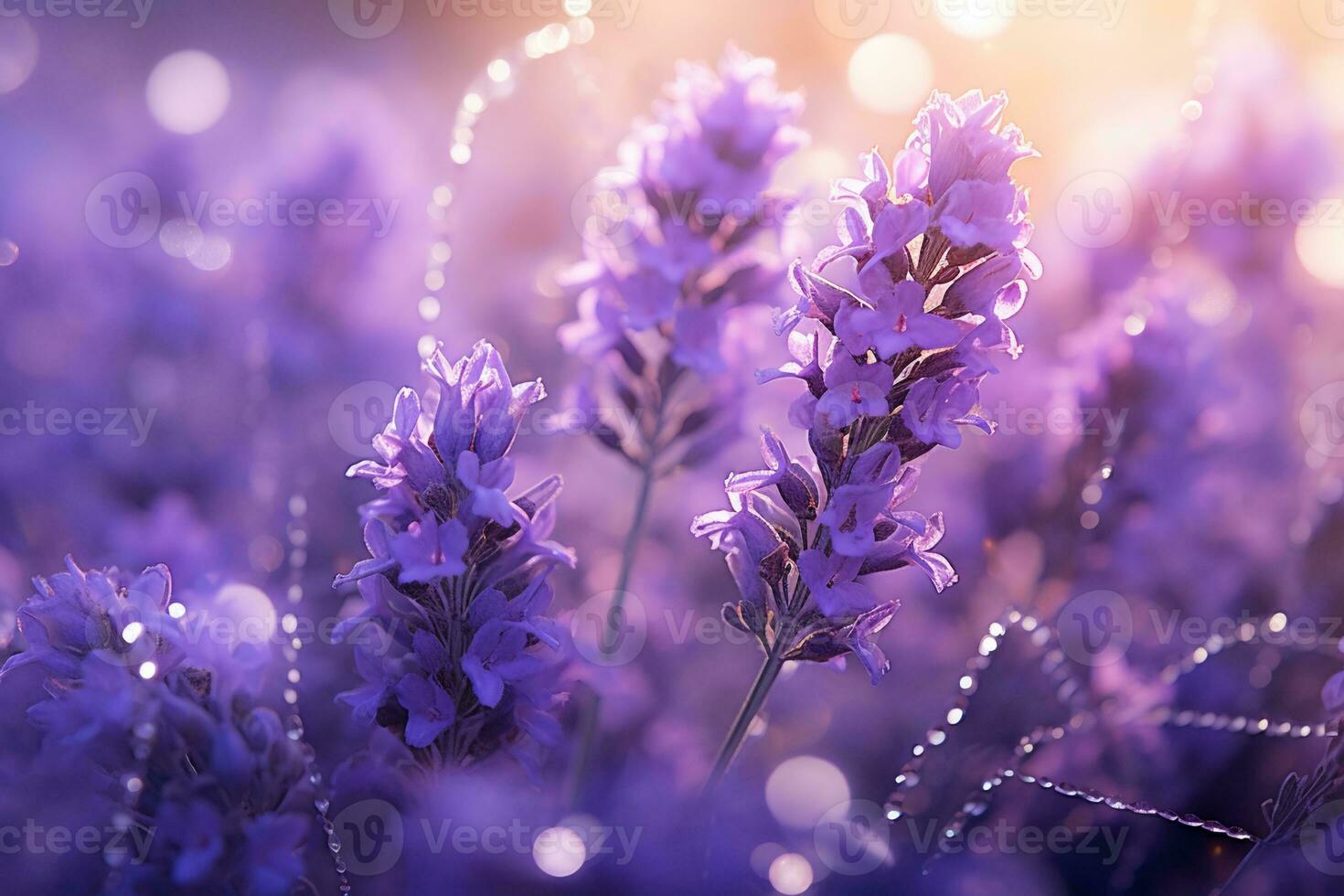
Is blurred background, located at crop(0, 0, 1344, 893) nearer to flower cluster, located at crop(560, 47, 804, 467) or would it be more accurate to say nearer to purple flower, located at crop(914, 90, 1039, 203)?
flower cluster, located at crop(560, 47, 804, 467)

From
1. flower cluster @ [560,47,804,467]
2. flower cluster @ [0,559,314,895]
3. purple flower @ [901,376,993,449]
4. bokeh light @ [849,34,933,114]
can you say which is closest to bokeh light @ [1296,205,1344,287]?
bokeh light @ [849,34,933,114]

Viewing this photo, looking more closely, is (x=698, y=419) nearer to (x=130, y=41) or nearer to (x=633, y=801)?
(x=633, y=801)

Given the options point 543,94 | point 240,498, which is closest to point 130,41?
point 543,94

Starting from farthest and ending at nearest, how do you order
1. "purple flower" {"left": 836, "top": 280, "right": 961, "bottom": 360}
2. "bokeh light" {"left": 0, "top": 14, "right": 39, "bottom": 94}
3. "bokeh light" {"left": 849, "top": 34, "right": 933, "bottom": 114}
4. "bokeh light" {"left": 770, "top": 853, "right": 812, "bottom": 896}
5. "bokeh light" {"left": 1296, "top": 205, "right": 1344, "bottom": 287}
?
1. "bokeh light" {"left": 0, "top": 14, "right": 39, "bottom": 94}
2. "bokeh light" {"left": 849, "top": 34, "right": 933, "bottom": 114}
3. "bokeh light" {"left": 1296, "top": 205, "right": 1344, "bottom": 287}
4. "bokeh light" {"left": 770, "top": 853, "right": 812, "bottom": 896}
5. "purple flower" {"left": 836, "top": 280, "right": 961, "bottom": 360}

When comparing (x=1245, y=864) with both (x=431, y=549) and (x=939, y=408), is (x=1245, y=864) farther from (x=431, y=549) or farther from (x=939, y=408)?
(x=431, y=549)

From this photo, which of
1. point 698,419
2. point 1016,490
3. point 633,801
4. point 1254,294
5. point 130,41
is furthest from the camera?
point 130,41

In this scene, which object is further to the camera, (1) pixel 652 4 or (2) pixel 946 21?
(1) pixel 652 4

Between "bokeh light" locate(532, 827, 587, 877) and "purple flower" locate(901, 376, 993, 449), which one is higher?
"purple flower" locate(901, 376, 993, 449)

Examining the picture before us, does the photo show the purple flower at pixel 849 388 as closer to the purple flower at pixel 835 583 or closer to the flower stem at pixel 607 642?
the purple flower at pixel 835 583
